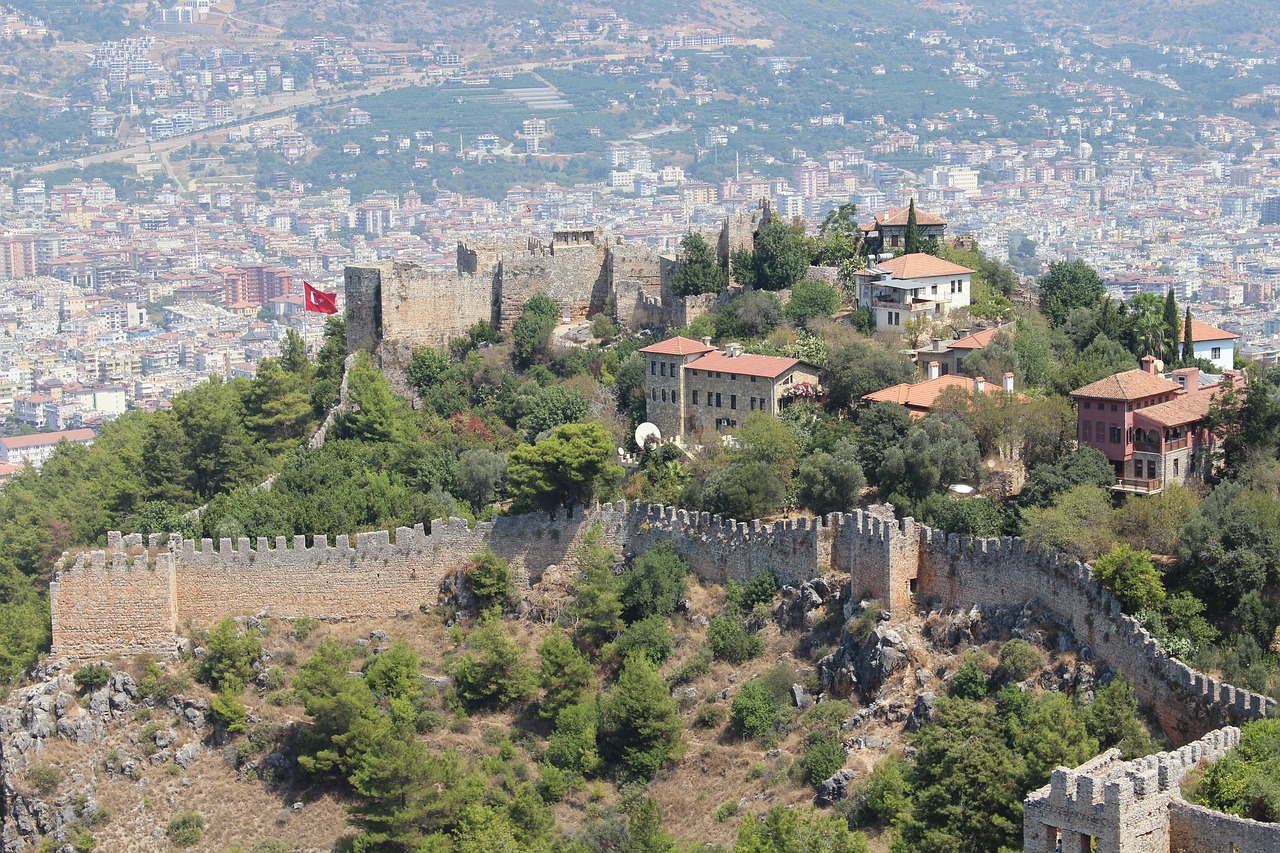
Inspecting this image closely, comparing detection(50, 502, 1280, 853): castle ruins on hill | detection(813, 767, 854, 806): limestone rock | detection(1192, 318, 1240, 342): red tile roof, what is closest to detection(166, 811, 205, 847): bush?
detection(50, 502, 1280, 853): castle ruins on hill

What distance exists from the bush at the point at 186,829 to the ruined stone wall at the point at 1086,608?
39.9ft

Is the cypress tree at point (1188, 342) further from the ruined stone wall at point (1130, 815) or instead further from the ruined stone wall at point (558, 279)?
the ruined stone wall at point (1130, 815)

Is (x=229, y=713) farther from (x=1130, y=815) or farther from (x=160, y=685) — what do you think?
(x=1130, y=815)

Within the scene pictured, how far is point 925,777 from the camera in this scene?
28.0 metres

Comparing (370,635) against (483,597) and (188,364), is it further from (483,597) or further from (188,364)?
(188,364)

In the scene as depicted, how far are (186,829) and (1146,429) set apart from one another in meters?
16.9

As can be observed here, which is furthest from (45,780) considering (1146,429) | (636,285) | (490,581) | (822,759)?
(636,285)

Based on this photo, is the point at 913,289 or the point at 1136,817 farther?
the point at 913,289

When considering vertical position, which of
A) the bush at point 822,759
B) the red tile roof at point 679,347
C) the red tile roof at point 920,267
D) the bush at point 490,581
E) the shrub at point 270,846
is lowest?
the shrub at point 270,846

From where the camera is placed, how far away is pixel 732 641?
34719mm

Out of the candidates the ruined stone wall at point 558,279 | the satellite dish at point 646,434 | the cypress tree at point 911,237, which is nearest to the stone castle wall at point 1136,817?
the satellite dish at point 646,434

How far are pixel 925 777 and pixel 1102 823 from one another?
209 inches

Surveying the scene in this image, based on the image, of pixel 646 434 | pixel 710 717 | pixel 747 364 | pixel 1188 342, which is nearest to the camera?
pixel 710 717

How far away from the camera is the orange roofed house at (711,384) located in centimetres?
4131
